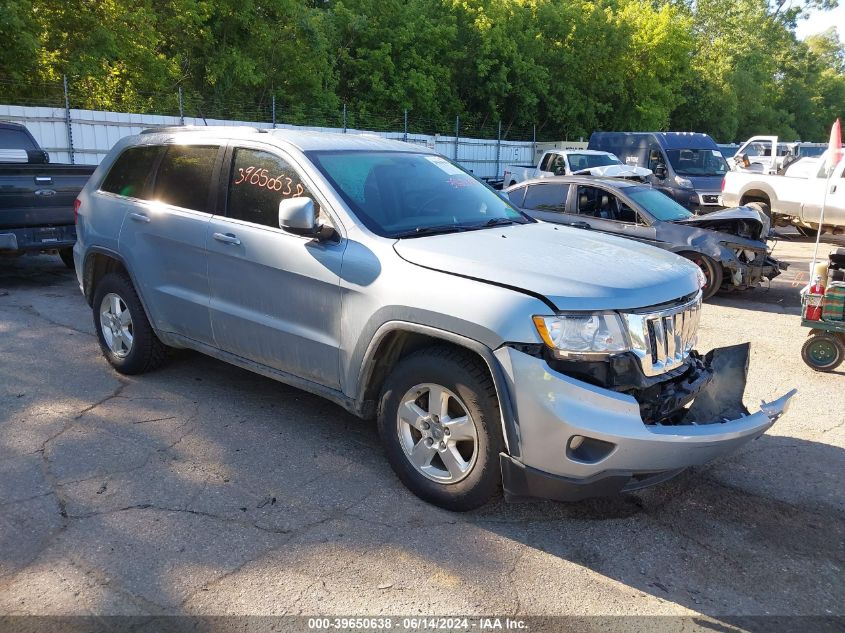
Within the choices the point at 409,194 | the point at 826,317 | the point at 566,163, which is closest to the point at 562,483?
the point at 409,194

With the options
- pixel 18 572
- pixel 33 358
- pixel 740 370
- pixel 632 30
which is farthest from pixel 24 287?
pixel 632 30

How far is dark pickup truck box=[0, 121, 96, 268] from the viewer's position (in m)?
8.34

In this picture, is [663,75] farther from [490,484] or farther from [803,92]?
[490,484]

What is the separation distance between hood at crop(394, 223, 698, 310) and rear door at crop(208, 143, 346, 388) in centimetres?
58

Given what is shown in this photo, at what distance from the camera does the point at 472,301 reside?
3354 millimetres

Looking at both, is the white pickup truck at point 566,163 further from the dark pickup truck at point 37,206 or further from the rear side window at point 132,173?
the rear side window at point 132,173

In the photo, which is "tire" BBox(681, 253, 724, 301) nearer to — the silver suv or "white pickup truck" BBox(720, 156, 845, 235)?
"white pickup truck" BBox(720, 156, 845, 235)

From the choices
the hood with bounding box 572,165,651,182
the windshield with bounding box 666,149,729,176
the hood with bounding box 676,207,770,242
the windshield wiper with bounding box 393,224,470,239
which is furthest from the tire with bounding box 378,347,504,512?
the windshield with bounding box 666,149,729,176

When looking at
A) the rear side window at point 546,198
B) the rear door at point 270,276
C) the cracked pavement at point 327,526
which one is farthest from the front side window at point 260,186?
the rear side window at point 546,198

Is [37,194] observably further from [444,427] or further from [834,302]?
[834,302]

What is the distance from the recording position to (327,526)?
3555mm

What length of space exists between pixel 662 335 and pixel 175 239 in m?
3.16

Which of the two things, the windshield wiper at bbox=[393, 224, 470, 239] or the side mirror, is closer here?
the side mirror

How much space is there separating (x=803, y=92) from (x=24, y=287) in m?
68.1
